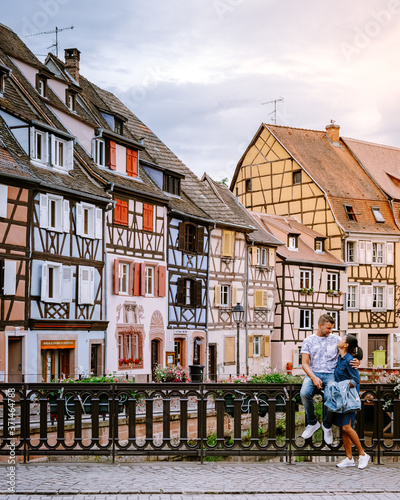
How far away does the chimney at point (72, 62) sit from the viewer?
35312 mm

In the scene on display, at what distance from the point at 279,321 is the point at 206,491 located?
38388mm

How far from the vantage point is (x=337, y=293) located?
50562 millimetres

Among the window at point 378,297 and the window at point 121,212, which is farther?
the window at point 378,297

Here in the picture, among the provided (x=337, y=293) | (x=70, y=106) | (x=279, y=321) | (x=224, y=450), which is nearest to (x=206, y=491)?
(x=224, y=450)

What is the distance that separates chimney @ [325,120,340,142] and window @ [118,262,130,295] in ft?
94.5

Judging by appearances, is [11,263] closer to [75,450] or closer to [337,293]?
[75,450]

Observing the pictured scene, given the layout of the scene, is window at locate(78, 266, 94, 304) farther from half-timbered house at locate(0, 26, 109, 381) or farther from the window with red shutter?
the window with red shutter

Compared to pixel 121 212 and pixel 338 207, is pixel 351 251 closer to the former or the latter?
pixel 338 207

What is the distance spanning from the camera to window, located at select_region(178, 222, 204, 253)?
36.5 metres

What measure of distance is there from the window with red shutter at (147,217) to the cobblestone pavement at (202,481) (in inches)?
918

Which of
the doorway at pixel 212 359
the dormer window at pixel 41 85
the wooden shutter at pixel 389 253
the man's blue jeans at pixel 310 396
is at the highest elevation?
the dormer window at pixel 41 85

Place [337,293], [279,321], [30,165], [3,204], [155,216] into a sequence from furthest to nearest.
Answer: [337,293] < [279,321] < [155,216] < [30,165] < [3,204]

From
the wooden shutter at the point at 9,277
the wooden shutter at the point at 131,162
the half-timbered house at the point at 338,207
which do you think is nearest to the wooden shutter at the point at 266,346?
the half-timbered house at the point at 338,207

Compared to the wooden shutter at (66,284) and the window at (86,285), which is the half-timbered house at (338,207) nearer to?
the window at (86,285)
